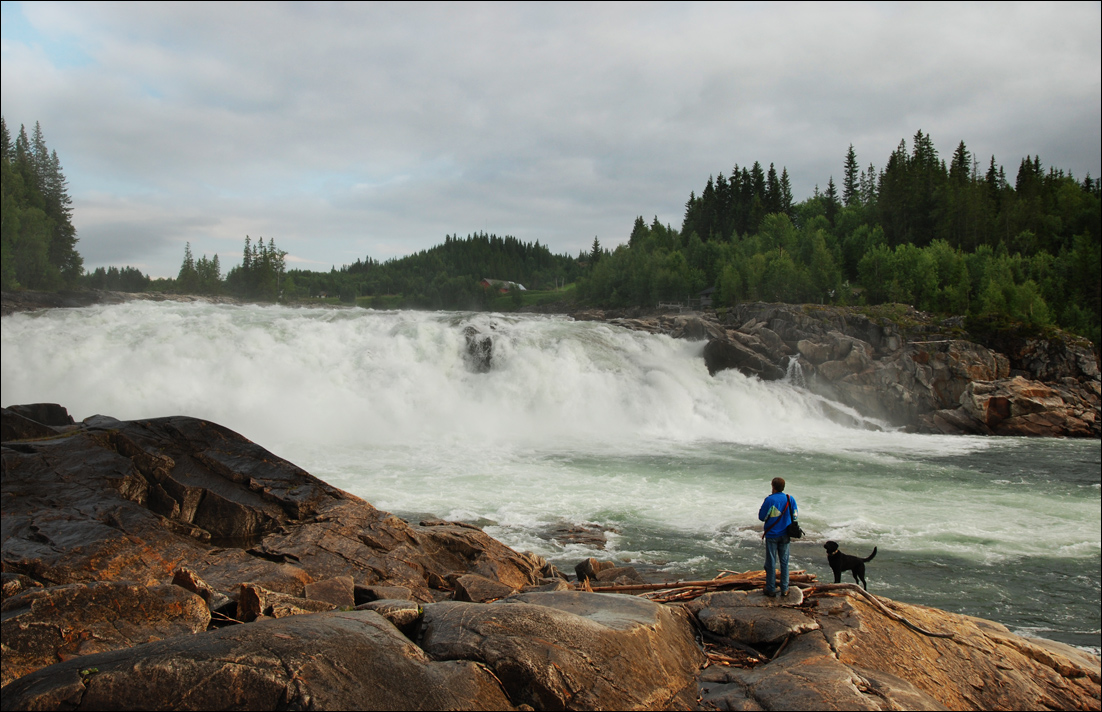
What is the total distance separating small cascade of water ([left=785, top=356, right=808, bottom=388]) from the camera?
39906mm

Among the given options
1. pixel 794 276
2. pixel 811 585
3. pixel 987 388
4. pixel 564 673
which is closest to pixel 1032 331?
pixel 987 388

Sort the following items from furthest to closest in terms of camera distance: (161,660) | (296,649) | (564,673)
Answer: (564,673) → (296,649) → (161,660)

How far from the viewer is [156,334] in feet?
96.1

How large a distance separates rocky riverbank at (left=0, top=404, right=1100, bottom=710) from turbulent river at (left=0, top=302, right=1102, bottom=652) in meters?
4.72

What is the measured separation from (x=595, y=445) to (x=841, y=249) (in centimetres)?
5871

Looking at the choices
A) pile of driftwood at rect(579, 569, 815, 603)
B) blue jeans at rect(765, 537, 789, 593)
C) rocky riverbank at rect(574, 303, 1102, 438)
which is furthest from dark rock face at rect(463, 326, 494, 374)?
blue jeans at rect(765, 537, 789, 593)

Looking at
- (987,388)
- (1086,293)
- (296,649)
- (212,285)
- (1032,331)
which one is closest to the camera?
(296,649)

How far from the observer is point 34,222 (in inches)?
2322

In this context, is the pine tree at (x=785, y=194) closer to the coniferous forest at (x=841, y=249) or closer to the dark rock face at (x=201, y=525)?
the coniferous forest at (x=841, y=249)

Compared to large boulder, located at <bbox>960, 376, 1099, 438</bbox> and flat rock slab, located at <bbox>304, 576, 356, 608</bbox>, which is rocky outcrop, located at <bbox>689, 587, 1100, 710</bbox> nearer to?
flat rock slab, located at <bbox>304, 576, 356, 608</bbox>

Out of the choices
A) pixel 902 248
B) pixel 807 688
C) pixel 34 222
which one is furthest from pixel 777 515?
pixel 34 222

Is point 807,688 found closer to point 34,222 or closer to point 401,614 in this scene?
point 401,614

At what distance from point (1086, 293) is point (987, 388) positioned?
3023 centimetres

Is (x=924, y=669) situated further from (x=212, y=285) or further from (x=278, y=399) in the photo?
(x=212, y=285)
